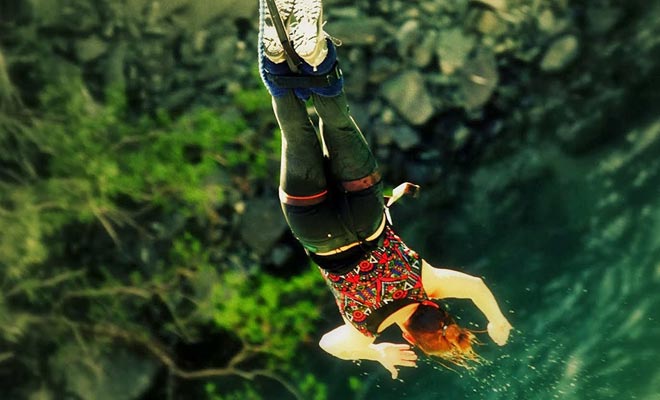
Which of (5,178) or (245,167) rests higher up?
(245,167)

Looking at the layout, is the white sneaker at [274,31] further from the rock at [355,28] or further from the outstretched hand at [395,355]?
the rock at [355,28]

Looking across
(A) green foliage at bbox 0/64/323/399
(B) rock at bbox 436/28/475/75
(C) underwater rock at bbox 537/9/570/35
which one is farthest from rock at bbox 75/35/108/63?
(C) underwater rock at bbox 537/9/570/35

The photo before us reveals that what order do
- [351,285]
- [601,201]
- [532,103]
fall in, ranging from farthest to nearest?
[532,103], [601,201], [351,285]

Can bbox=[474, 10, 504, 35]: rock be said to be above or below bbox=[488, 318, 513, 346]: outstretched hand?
above

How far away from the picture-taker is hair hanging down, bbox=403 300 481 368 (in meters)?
1.64

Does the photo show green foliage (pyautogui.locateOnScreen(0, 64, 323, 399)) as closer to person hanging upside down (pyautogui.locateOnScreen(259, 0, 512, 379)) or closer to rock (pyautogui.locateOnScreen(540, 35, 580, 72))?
rock (pyautogui.locateOnScreen(540, 35, 580, 72))

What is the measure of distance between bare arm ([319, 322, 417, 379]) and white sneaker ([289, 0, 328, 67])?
1.95 feet

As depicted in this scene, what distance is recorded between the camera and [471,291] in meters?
1.64

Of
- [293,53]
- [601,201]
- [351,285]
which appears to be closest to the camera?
[293,53]

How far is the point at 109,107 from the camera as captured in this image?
9.80ft

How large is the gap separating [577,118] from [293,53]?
5.99ft

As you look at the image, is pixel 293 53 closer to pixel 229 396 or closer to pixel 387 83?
pixel 387 83

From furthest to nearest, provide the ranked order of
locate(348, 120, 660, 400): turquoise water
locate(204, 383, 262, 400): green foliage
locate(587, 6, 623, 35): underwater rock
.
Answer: locate(204, 383, 262, 400): green foliage → locate(587, 6, 623, 35): underwater rock → locate(348, 120, 660, 400): turquoise water

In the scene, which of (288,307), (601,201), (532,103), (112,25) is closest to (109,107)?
(112,25)
